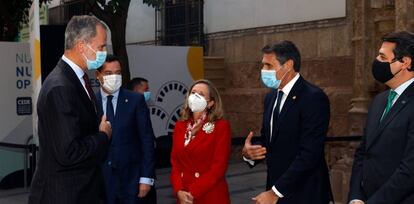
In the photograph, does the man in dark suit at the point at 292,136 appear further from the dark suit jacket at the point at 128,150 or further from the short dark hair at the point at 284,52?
the dark suit jacket at the point at 128,150

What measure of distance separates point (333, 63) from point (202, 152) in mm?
6484

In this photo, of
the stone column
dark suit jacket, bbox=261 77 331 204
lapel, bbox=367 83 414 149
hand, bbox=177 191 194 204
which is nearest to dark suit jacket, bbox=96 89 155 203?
hand, bbox=177 191 194 204

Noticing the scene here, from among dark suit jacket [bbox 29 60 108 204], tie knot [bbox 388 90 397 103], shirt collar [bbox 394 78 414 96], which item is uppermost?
shirt collar [bbox 394 78 414 96]

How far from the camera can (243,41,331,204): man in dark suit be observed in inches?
160

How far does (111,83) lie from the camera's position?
503 cm

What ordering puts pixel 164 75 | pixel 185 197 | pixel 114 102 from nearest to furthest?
pixel 185 197, pixel 114 102, pixel 164 75

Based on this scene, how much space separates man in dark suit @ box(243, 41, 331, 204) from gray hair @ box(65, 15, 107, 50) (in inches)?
50.9

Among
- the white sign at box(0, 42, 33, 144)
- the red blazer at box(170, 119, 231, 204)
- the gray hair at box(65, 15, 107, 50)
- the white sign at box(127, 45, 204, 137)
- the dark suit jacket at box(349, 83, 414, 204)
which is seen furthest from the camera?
the white sign at box(127, 45, 204, 137)

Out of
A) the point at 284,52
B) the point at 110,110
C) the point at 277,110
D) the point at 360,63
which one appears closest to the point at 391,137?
the point at 277,110

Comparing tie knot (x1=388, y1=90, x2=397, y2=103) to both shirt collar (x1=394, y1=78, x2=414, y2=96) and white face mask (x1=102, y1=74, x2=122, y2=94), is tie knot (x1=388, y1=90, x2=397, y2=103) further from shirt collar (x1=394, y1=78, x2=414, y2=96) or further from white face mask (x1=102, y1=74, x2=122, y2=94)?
white face mask (x1=102, y1=74, x2=122, y2=94)

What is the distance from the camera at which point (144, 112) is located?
5.08 meters

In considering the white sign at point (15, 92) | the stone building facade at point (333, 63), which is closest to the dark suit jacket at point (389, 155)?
the stone building facade at point (333, 63)

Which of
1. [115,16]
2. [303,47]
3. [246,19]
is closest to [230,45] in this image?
[246,19]

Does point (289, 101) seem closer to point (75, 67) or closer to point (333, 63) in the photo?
point (75, 67)
